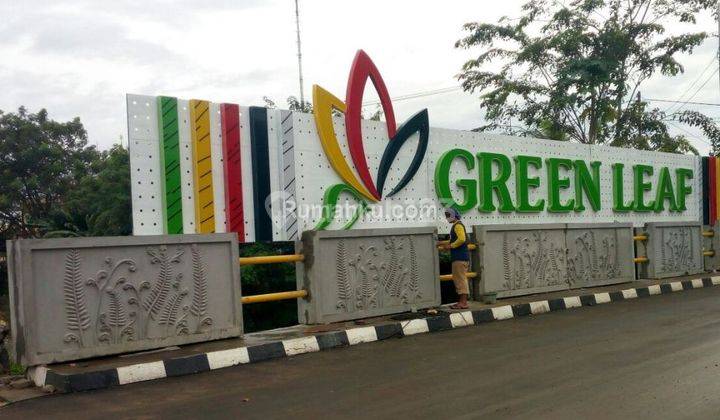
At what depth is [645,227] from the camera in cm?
1296

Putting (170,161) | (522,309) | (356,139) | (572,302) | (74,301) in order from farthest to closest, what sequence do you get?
1. (572,302)
2. (522,309)
3. (356,139)
4. (170,161)
5. (74,301)

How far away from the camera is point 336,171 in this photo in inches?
340

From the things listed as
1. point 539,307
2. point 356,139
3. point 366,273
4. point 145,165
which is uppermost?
point 356,139

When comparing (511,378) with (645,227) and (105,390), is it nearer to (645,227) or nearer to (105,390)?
(105,390)

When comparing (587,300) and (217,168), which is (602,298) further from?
(217,168)

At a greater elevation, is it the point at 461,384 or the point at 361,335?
the point at 461,384

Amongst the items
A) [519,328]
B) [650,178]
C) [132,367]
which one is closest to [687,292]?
[650,178]

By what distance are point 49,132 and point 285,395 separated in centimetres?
2586

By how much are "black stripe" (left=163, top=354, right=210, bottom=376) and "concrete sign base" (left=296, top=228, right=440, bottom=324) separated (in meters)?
1.91

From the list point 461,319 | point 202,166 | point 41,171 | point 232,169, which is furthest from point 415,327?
point 41,171

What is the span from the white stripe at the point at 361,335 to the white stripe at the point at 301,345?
0.46 metres

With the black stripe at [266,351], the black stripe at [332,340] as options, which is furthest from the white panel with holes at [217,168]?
the black stripe at [332,340]

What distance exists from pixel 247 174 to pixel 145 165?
1275 millimetres

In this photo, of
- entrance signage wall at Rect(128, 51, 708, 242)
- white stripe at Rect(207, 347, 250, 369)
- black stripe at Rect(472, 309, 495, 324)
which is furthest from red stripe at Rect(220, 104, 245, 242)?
→ black stripe at Rect(472, 309, 495, 324)
